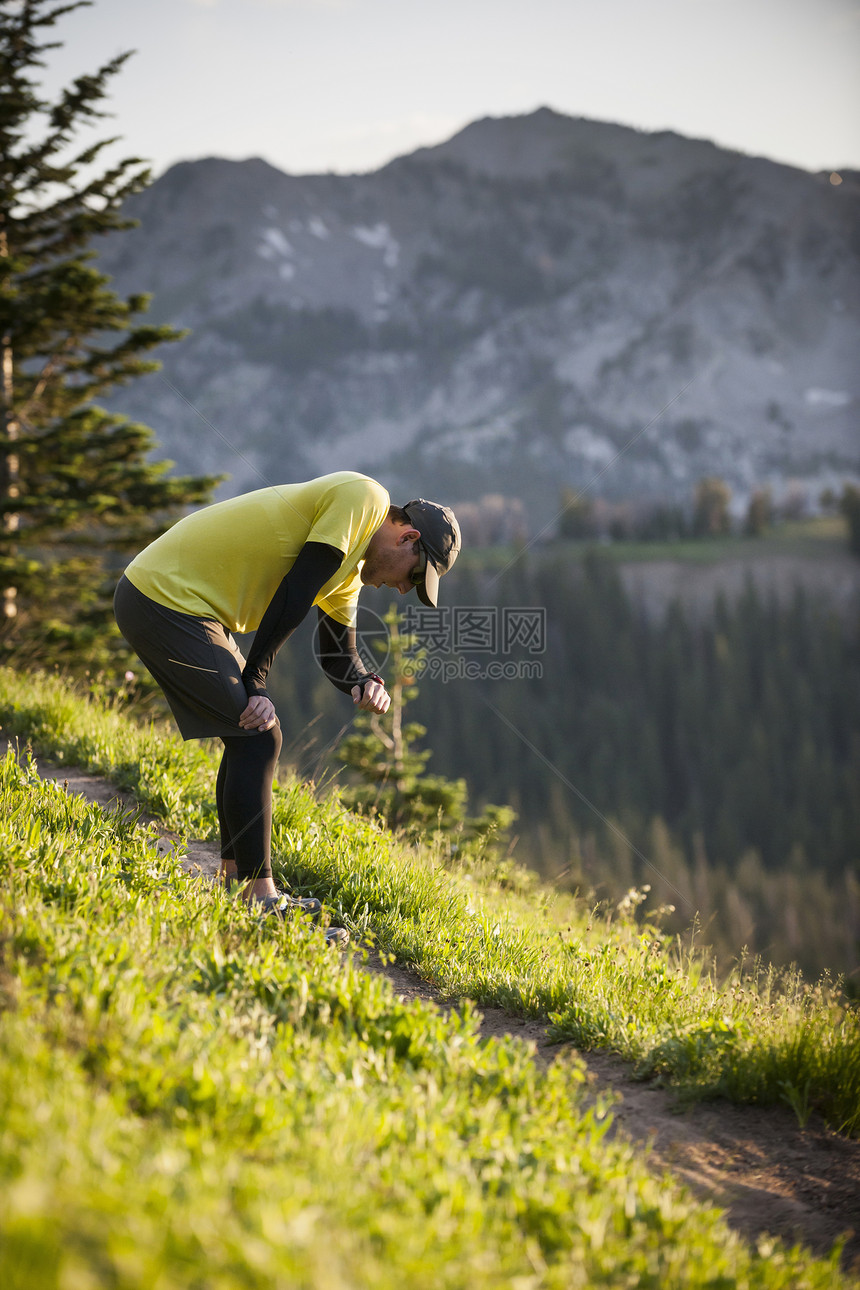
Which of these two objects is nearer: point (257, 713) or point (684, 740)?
point (257, 713)

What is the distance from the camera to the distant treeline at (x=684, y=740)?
9519cm

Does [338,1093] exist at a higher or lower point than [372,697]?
lower

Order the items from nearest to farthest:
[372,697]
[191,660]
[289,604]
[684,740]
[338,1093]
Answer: [338,1093] → [289,604] → [191,660] → [372,697] → [684,740]

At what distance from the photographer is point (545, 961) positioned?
3.54 m

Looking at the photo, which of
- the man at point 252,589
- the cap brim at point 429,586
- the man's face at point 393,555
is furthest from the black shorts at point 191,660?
the cap brim at point 429,586

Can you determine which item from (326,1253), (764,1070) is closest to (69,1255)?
(326,1253)

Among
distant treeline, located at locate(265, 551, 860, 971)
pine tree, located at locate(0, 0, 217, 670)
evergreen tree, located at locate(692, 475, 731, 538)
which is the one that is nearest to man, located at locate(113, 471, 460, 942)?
pine tree, located at locate(0, 0, 217, 670)

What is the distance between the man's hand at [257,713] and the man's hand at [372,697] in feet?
1.33

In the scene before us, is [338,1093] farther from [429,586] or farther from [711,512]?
[711,512]

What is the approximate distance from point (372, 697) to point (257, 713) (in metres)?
0.49

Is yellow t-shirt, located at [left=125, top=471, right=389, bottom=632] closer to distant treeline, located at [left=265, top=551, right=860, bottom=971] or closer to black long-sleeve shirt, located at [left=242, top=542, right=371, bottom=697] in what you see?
black long-sleeve shirt, located at [left=242, top=542, right=371, bottom=697]

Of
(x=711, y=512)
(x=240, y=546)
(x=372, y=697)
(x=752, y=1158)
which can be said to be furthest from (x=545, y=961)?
(x=711, y=512)

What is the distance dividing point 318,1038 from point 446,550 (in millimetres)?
1783

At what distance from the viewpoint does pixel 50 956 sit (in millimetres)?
2248
